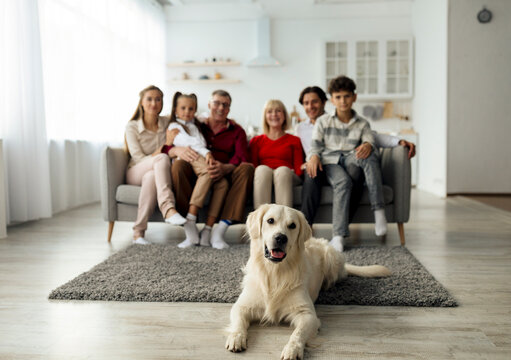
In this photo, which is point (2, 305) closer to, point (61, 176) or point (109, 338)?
point (109, 338)

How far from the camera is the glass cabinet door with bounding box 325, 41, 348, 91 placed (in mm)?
6707

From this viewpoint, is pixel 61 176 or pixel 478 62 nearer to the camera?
pixel 61 176

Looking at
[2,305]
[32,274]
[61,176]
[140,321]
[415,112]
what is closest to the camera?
[140,321]

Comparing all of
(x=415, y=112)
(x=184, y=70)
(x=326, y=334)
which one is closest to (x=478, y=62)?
(x=415, y=112)

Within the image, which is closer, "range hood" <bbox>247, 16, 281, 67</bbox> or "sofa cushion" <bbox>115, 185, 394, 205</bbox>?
"sofa cushion" <bbox>115, 185, 394, 205</bbox>

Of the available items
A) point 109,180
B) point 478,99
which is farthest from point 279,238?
point 478,99

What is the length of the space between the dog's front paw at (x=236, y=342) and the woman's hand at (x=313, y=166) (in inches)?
60.8

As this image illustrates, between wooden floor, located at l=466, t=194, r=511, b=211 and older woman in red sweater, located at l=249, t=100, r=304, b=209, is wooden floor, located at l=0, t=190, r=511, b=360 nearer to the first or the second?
older woman in red sweater, located at l=249, t=100, r=304, b=209

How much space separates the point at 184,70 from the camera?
23.1 ft

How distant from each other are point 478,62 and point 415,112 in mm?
1536

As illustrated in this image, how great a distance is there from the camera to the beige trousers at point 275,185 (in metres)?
2.78

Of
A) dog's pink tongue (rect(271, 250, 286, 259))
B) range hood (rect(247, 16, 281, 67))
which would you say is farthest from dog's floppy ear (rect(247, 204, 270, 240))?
range hood (rect(247, 16, 281, 67))

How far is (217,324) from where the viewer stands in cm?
156

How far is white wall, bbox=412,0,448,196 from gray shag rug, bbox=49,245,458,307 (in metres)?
3.26
